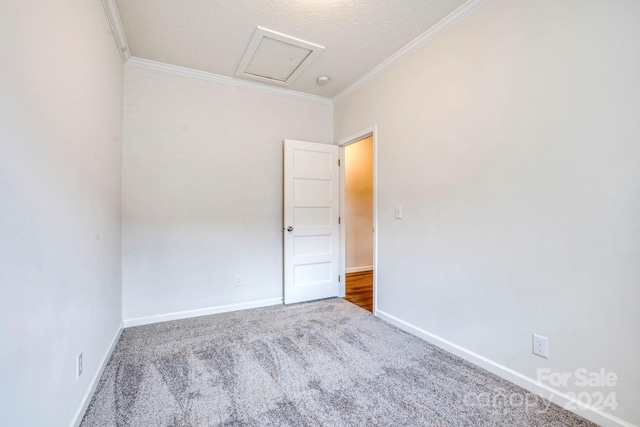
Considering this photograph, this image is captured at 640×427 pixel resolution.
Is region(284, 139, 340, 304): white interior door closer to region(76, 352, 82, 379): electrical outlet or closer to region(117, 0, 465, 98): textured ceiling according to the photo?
region(117, 0, 465, 98): textured ceiling

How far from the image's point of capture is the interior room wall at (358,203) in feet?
16.7

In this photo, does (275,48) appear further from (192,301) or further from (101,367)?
(101,367)

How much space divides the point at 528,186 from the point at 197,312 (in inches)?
123

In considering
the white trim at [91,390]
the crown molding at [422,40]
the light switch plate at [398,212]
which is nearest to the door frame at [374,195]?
the light switch plate at [398,212]

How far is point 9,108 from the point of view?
0.94 metres

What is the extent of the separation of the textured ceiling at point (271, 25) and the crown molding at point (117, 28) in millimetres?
46

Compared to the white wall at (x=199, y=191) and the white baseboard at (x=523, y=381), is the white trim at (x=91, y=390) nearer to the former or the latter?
the white wall at (x=199, y=191)

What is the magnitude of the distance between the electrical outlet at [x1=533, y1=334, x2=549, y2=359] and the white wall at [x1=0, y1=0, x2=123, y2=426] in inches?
95.3

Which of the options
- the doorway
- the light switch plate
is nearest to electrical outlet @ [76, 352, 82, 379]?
the light switch plate

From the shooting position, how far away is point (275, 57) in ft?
9.09

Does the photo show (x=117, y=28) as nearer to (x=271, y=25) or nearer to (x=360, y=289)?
(x=271, y=25)

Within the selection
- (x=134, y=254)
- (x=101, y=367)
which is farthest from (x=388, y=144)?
(x=101, y=367)

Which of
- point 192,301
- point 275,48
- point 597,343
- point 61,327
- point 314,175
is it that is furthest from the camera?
point 314,175

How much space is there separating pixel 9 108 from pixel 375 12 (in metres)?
2.22
